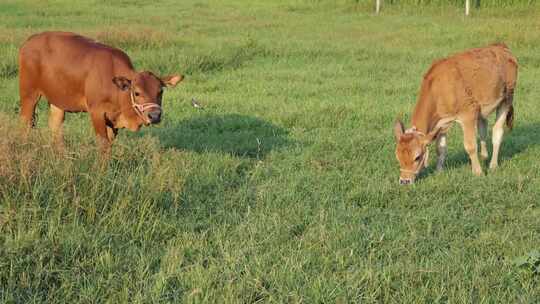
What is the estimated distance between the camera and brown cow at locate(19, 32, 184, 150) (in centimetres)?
638

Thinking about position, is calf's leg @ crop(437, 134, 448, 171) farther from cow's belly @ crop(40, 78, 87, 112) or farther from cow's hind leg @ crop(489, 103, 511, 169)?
cow's belly @ crop(40, 78, 87, 112)

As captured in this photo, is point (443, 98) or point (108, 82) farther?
point (443, 98)

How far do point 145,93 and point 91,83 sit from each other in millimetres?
768

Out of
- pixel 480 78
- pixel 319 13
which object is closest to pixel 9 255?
pixel 480 78

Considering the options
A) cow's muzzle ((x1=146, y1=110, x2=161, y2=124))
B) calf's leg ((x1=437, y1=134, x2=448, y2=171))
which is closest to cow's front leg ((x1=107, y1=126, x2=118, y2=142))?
cow's muzzle ((x1=146, y1=110, x2=161, y2=124))

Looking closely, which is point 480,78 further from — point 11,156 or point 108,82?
point 11,156

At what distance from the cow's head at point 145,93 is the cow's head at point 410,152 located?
2.47 metres

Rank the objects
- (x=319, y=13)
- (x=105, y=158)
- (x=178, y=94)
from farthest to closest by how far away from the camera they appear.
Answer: (x=319, y=13), (x=178, y=94), (x=105, y=158)

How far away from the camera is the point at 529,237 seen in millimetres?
5141

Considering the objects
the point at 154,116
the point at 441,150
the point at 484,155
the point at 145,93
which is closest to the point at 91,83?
the point at 145,93

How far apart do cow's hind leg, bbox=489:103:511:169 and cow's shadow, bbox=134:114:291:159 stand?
242cm

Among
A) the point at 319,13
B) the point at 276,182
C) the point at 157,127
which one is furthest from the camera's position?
the point at 319,13

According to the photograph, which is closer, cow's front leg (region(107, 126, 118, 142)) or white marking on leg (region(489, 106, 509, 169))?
cow's front leg (region(107, 126, 118, 142))

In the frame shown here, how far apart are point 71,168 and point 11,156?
447 mm
